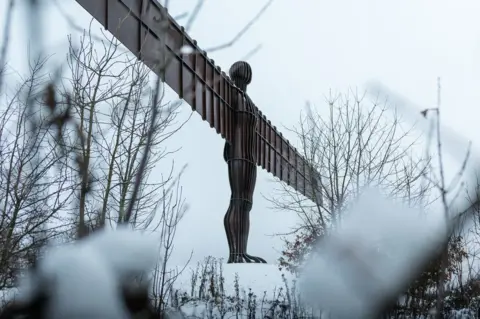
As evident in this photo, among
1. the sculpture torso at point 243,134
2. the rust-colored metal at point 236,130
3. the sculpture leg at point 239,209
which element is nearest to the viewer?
the rust-colored metal at point 236,130

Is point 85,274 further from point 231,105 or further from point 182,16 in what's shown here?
point 231,105

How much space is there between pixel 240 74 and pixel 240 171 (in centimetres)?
164

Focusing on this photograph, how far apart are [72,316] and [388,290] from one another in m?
0.30

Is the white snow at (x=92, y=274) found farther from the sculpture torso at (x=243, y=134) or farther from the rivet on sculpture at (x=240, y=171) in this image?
the sculpture torso at (x=243, y=134)

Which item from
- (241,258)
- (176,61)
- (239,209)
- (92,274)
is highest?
(176,61)

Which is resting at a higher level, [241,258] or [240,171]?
[240,171]

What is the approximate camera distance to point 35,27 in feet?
2.21

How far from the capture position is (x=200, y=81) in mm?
7938

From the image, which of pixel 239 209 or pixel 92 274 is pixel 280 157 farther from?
pixel 92 274

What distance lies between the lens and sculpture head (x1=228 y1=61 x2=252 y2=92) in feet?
32.4

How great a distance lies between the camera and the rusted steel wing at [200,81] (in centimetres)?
394

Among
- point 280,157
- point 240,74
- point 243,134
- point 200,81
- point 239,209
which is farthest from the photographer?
point 280,157

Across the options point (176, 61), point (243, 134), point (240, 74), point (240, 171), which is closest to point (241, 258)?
point (240, 171)

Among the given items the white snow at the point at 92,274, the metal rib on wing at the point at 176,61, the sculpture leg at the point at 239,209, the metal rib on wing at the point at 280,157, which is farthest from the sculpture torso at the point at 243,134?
the white snow at the point at 92,274
